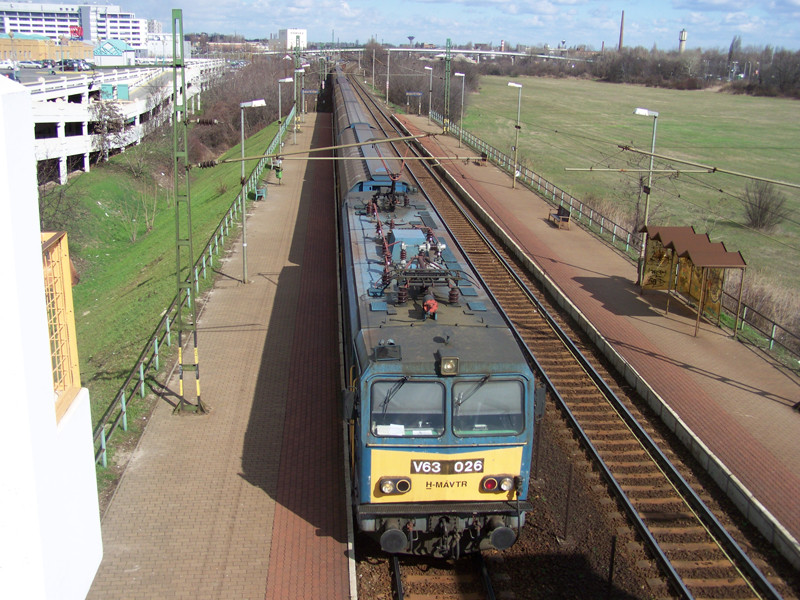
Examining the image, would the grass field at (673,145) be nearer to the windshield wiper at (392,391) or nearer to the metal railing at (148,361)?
the metal railing at (148,361)

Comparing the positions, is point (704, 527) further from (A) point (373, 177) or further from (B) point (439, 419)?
(A) point (373, 177)

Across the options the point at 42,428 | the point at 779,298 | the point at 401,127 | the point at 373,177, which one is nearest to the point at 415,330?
the point at 42,428

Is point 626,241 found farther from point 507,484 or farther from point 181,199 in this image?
point 507,484

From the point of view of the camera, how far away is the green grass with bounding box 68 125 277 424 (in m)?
19.7

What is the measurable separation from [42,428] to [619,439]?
11.6 metres

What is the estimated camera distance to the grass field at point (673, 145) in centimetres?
4381

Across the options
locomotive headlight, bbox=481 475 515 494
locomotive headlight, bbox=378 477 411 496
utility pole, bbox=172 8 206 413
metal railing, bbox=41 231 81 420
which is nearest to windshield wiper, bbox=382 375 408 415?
locomotive headlight, bbox=378 477 411 496

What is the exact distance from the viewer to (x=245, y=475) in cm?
1257

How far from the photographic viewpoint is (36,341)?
5.00 meters

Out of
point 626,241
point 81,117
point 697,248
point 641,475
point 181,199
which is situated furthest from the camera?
point 81,117

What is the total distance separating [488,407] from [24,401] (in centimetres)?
599

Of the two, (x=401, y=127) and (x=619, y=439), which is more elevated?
(x=401, y=127)

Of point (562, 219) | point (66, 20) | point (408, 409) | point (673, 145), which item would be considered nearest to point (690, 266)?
point (562, 219)

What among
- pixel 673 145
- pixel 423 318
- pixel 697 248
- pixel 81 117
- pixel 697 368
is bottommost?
pixel 697 368
